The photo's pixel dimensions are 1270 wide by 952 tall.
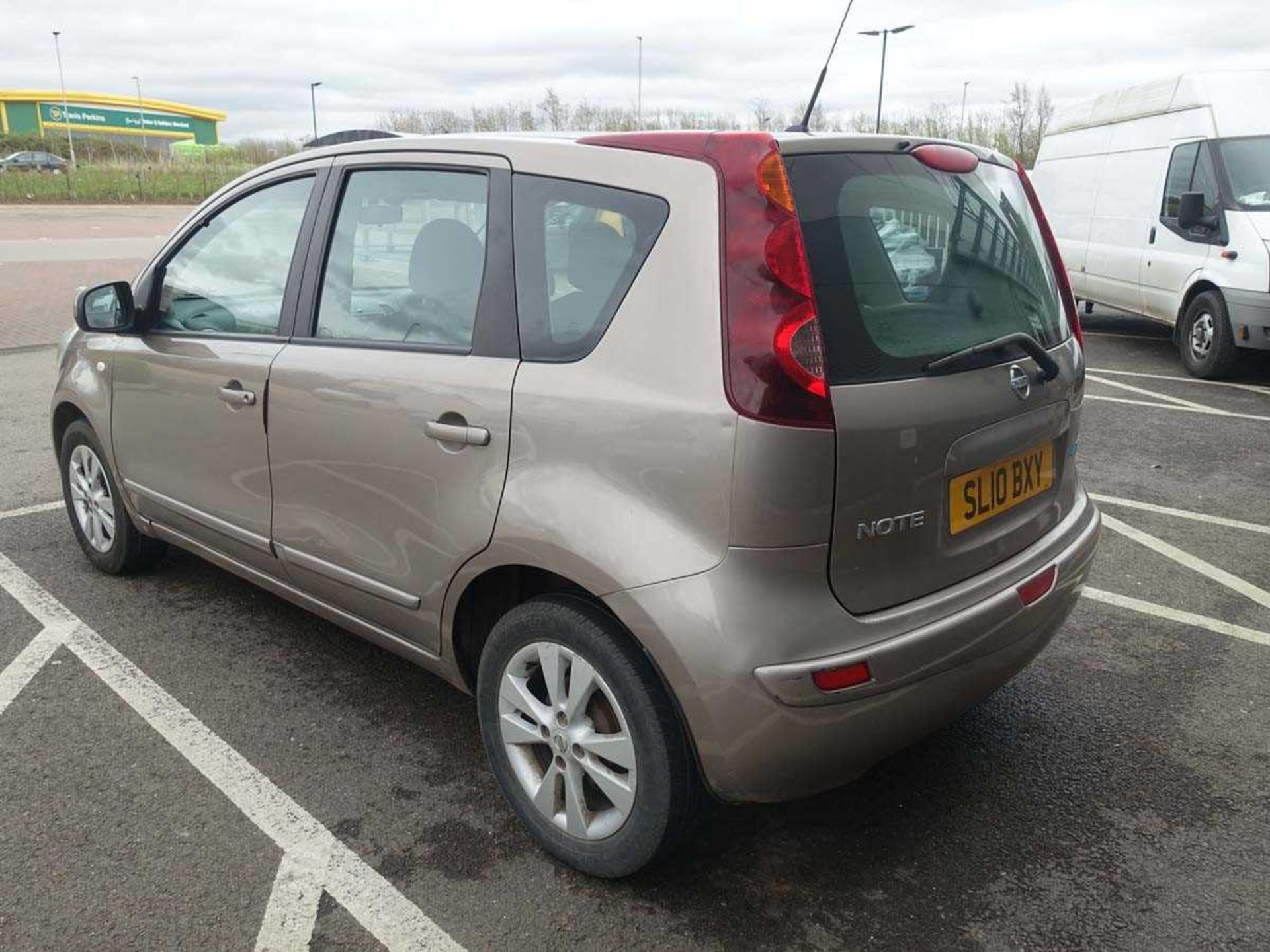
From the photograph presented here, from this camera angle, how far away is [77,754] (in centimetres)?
307

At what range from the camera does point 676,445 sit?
7.13ft

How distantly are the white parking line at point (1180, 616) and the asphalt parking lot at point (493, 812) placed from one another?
14 mm

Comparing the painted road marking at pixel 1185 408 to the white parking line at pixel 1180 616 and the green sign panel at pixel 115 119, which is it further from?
the green sign panel at pixel 115 119

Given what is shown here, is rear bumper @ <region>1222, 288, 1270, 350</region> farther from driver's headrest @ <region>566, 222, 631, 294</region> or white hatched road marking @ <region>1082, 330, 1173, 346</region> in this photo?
driver's headrest @ <region>566, 222, 631, 294</region>

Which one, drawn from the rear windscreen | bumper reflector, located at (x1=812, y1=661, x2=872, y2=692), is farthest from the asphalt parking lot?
the rear windscreen

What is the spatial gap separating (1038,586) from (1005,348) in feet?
1.92

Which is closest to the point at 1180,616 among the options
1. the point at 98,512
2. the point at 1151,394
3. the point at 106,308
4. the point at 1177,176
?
the point at 106,308

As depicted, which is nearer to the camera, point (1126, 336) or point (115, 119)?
point (1126, 336)

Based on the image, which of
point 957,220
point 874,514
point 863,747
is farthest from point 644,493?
point 957,220

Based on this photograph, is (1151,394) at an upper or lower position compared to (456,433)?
lower

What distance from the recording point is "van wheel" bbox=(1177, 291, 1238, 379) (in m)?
8.56

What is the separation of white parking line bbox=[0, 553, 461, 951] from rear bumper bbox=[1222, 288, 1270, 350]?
8.05m

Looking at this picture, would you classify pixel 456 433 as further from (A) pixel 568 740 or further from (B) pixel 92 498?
(B) pixel 92 498

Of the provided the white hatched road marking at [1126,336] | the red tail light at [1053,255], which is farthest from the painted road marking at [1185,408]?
the red tail light at [1053,255]
